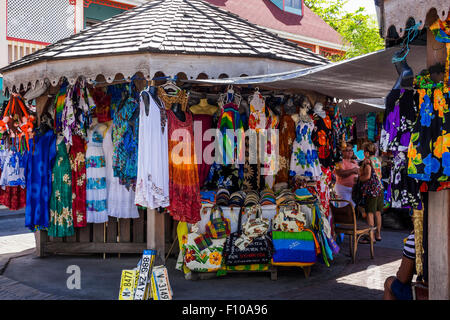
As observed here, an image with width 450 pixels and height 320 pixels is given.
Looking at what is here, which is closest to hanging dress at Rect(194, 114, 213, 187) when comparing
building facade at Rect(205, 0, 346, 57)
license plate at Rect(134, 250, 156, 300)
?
license plate at Rect(134, 250, 156, 300)

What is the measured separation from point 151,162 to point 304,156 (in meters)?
3.12

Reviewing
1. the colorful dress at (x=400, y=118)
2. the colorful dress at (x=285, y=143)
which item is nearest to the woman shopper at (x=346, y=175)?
the colorful dress at (x=285, y=143)

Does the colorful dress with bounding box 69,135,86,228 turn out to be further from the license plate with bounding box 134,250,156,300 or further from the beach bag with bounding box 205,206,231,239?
the license plate with bounding box 134,250,156,300

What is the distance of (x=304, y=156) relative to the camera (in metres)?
7.66

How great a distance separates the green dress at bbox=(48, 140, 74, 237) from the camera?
7422 mm

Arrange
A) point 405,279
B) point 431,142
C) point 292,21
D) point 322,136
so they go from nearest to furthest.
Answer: point 431,142 → point 405,279 → point 322,136 → point 292,21

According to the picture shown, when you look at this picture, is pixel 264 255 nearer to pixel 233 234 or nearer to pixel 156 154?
pixel 233 234

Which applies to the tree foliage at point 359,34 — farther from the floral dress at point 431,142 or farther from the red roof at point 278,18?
the floral dress at point 431,142

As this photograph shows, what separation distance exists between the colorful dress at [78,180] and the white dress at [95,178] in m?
0.08

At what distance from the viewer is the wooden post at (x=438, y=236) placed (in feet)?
12.1

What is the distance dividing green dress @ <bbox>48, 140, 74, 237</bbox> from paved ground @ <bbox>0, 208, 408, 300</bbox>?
0.60m

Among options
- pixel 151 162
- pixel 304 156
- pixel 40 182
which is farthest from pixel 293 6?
pixel 151 162

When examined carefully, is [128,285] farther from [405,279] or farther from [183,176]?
[405,279]

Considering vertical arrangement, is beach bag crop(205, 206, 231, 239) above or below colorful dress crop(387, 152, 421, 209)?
below
